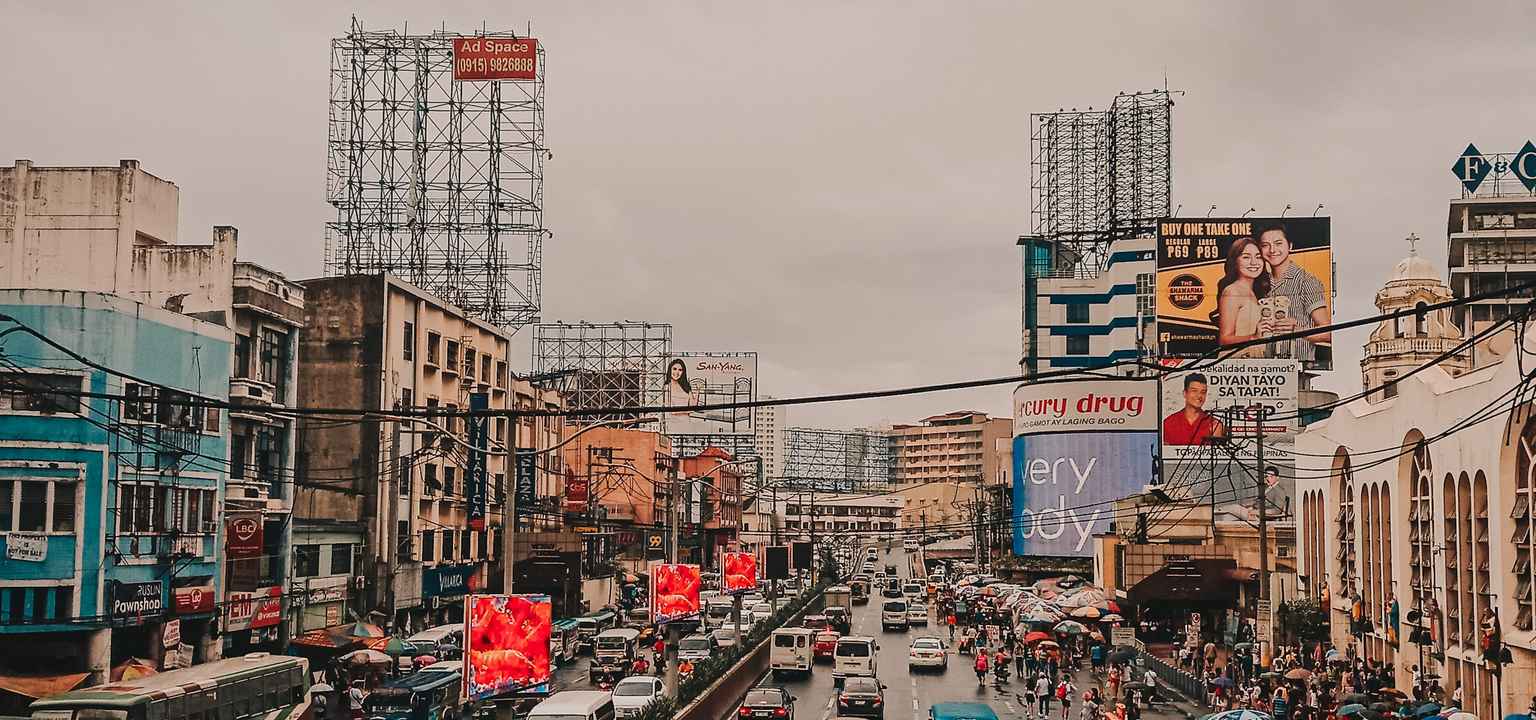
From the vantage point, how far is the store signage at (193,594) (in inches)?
1715

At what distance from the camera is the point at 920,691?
50875 millimetres

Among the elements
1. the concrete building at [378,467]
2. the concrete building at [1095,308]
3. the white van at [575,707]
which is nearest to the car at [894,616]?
the concrete building at [378,467]

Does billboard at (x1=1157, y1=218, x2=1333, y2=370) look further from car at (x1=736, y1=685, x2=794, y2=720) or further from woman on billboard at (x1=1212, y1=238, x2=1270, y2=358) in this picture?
car at (x1=736, y1=685, x2=794, y2=720)

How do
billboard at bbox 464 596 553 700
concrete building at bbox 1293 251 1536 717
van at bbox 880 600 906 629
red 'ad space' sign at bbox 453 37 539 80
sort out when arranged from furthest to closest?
van at bbox 880 600 906 629
red 'ad space' sign at bbox 453 37 539 80
concrete building at bbox 1293 251 1536 717
billboard at bbox 464 596 553 700

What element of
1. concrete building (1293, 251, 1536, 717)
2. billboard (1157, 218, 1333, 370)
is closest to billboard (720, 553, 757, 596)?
concrete building (1293, 251, 1536, 717)

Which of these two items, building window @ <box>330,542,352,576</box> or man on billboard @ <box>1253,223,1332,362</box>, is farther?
man on billboard @ <box>1253,223,1332,362</box>

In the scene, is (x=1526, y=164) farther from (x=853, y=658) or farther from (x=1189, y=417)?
(x=853, y=658)

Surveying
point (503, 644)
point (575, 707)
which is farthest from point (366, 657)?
point (503, 644)

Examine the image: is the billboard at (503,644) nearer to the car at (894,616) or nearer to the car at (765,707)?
the car at (765,707)

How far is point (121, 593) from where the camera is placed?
4059 centimetres

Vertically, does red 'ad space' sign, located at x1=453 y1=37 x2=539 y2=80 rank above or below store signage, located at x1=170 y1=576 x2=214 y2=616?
above

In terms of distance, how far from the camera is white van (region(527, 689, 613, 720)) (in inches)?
1281

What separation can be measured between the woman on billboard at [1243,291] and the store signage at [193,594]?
76.6 meters

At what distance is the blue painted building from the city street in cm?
1957
